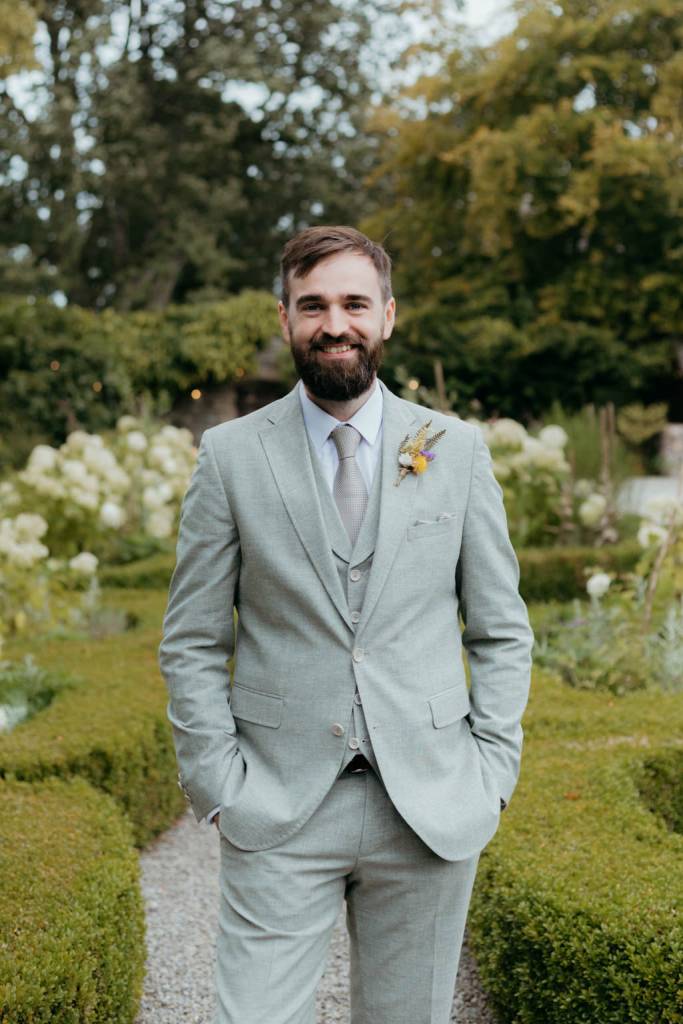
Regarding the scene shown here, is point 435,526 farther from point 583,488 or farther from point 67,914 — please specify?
point 583,488

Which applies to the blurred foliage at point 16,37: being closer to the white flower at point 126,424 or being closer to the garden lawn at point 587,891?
the white flower at point 126,424

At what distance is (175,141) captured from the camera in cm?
2080

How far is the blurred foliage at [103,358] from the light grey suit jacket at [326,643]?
13497 mm

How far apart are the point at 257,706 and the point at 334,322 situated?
70cm

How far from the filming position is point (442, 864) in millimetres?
2055

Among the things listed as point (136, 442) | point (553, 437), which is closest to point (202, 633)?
point (553, 437)

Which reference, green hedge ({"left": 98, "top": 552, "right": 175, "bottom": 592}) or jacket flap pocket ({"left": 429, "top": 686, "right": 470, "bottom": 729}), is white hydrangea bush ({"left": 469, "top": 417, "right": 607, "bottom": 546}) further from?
jacket flap pocket ({"left": 429, "top": 686, "right": 470, "bottom": 729})

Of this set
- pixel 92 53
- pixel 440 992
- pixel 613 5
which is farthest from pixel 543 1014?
pixel 92 53

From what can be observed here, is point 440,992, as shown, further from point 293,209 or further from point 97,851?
point 293,209

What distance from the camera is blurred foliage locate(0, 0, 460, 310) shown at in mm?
19031

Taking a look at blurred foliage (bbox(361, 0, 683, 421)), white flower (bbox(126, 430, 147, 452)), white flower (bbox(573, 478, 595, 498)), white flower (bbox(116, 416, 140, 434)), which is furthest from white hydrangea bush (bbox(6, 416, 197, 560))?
blurred foliage (bbox(361, 0, 683, 421))

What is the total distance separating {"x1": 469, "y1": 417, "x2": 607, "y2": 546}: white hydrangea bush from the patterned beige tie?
658 centimetres

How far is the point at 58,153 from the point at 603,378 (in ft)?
31.3

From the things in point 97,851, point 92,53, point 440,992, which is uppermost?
point 92,53
